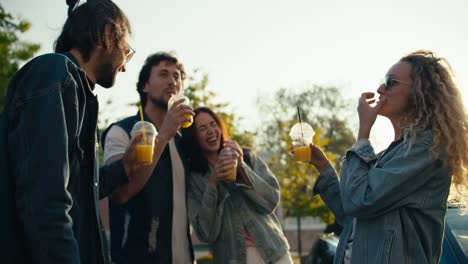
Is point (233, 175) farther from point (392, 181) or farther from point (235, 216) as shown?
point (392, 181)

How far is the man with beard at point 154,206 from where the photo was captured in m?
3.30

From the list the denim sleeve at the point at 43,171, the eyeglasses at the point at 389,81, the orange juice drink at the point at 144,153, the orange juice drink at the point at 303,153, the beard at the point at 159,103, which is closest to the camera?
the denim sleeve at the point at 43,171

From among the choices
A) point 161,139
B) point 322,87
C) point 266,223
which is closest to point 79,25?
point 161,139

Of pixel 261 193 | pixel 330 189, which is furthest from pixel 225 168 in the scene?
pixel 330 189

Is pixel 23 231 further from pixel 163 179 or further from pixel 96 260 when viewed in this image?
pixel 163 179

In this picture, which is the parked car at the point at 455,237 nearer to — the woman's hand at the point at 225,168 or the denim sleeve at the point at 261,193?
the denim sleeve at the point at 261,193

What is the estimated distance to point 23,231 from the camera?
66.7 inches

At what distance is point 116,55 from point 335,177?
5.74 feet

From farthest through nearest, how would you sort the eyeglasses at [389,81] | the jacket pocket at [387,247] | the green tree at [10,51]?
the green tree at [10,51], the eyeglasses at [389,81], the jacket pocket at [387,247]

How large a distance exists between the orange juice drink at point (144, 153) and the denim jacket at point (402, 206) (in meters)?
1.34

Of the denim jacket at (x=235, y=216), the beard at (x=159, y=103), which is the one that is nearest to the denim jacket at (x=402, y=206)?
the denim jacket at (x=235, y=216)

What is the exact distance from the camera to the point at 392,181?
7.93 feet

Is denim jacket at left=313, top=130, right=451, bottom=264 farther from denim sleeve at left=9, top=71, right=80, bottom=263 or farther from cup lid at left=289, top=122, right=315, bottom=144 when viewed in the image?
denim sleeve at left=9, top=71, right=80, bottom=263

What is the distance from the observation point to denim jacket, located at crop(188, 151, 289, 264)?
3.72 meters
